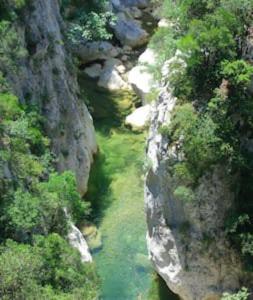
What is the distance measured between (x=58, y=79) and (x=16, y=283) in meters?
13.8

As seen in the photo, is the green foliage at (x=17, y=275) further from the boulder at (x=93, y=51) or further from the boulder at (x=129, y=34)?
the boulder at (x=129, y=34)

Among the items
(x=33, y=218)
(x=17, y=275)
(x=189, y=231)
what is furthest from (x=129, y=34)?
(x=17, y=275)

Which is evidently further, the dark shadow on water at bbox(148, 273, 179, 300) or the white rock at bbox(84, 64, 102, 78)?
the white rock at bbox(84, 64, 102, 78)

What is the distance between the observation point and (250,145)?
2061 centimetres

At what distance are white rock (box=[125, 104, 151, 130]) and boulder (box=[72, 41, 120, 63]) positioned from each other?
6579 millimetres

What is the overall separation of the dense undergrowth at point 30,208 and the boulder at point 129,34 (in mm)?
17193

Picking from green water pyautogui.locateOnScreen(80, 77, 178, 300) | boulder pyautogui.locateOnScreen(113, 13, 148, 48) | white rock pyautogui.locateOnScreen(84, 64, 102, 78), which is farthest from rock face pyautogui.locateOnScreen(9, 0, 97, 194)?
boulder pyautogui.locateOnScreen(113, 13, 148, 48)

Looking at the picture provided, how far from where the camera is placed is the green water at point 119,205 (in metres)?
25.1

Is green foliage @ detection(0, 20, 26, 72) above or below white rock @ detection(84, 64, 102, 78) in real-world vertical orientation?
above

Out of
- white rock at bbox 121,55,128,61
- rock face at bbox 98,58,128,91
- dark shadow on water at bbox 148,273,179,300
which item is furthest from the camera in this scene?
white rock at bbox 121,55,128,61

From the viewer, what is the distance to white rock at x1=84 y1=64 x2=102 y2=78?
4022 cm

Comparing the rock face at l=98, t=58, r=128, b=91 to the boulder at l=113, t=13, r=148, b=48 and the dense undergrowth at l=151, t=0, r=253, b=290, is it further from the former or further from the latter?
the dense undergrowth at l=151, t=0, r=253, b=290

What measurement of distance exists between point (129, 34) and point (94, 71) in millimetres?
4056

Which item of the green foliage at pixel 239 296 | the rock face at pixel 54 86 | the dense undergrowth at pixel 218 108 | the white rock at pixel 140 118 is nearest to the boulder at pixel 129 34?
Answer: the white rock at pixel 140 118
